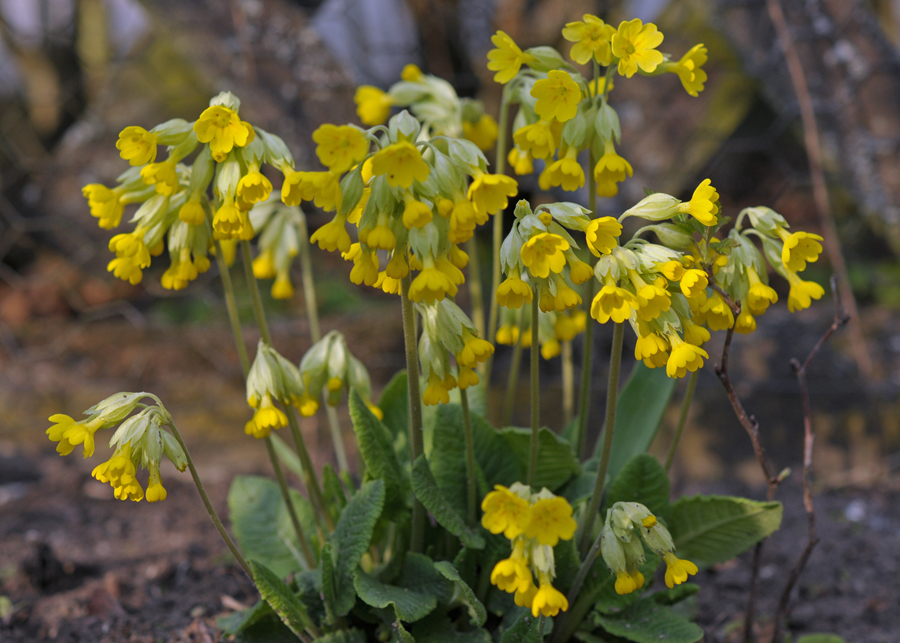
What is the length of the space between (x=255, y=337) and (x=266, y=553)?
1694mm

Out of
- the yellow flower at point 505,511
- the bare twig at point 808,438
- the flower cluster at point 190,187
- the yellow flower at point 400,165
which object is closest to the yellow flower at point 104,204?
the flower cluster at point 190,187

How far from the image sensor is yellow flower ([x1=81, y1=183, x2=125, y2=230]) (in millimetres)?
1277

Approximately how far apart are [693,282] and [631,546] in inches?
17.1

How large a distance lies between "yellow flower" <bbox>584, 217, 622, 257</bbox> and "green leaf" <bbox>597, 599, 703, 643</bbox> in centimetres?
72

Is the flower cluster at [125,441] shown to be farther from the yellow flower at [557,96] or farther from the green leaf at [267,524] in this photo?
the yellow flower at [557,96]

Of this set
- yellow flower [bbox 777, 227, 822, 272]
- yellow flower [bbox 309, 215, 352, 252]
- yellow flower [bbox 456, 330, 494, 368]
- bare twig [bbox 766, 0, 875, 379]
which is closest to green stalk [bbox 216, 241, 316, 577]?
yellow flower [bbox 309, 215, 352, 252]

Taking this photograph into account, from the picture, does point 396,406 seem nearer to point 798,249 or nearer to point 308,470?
point 308,470

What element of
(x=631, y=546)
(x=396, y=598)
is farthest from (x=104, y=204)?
(x=631, y=546)

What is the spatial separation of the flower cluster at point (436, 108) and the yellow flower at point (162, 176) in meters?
0.50

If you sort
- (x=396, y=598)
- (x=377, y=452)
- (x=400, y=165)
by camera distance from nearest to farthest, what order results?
(x=400, y=165)
(x=396, y=598)
(x=377, y=452)

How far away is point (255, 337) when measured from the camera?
322cm

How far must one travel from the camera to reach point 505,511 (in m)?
1.02

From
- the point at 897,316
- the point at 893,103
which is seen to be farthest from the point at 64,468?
the point at 893,103

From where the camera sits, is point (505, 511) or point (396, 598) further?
point (396, 598)
